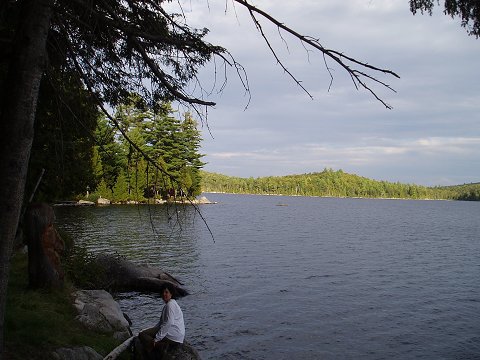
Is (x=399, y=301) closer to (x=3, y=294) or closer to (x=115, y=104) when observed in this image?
(x=115, y=104)

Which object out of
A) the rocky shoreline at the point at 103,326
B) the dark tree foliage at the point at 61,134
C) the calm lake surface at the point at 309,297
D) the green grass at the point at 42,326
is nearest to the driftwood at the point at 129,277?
the calm lake surface at the point at 309,297

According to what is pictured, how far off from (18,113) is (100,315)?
7950 millimetres

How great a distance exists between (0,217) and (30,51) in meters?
1.41

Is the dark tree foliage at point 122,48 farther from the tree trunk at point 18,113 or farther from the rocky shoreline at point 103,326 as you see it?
the rocky shoreline at point 103,326

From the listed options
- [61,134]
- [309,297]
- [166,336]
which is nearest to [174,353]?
[166,336]

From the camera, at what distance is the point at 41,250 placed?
35.1 ft

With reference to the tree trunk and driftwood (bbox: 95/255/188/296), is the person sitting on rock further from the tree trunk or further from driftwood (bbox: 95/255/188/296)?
driftwood (bbox: 95/255/188/296)

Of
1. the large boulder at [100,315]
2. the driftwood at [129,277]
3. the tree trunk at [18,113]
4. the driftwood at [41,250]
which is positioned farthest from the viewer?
the driftwood at [129,277]

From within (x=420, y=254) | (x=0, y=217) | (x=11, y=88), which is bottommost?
(x=420, y=254)

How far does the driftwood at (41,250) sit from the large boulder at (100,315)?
0.83 meters

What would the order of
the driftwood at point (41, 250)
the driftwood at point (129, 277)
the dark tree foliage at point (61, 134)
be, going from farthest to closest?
the driftwood at point (129, 277) → the driftwood at point (41, 250) → the dark tree foliage at point (61, 134)

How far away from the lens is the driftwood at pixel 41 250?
10.6 m

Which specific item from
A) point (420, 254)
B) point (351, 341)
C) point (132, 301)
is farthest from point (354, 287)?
point (420, 254)

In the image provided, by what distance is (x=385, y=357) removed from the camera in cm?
1316
